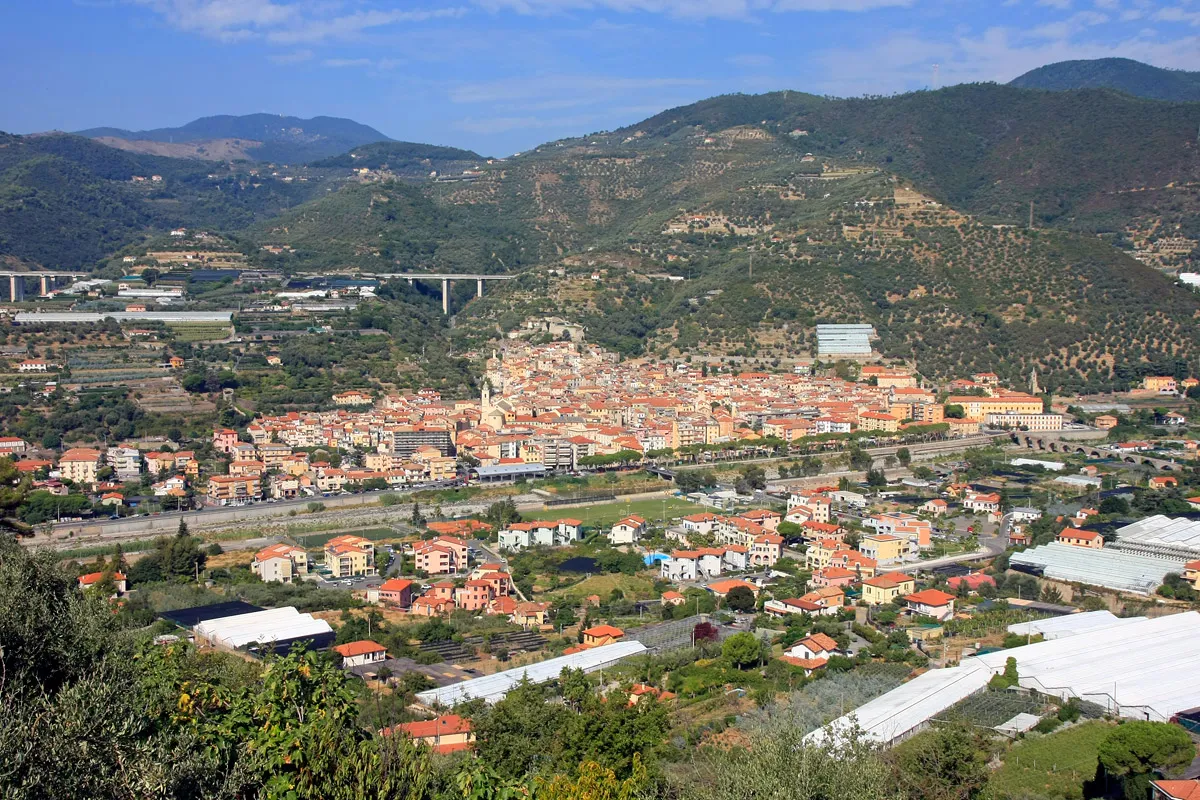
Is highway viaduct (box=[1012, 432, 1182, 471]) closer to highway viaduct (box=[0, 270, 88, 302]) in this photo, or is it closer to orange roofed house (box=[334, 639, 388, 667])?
orange roofed house (box=[334, 639, 388, 667])

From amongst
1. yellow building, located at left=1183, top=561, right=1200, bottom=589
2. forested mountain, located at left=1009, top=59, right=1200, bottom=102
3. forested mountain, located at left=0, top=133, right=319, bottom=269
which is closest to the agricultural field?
forested mountain, located at left=0, top=133, right=319, bottom=269

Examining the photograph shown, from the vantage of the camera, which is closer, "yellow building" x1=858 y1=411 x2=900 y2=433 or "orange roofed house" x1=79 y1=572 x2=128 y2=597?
"orange roofed house" x1=79 y1=572 x2=128 y2=597

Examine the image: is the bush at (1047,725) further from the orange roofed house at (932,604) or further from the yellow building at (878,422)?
the yellow building at (878,422)

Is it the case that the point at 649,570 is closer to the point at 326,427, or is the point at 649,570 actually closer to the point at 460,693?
the point at 460,693

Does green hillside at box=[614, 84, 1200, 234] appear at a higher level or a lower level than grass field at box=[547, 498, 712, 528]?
higher

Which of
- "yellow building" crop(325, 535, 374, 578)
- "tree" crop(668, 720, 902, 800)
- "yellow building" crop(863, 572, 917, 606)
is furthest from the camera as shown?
"yellow building" crop(325, 535, 374, 578)

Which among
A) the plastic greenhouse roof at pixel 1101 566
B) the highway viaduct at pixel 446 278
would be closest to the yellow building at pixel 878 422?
the plastic greenhouse roof at pixel 1101 566

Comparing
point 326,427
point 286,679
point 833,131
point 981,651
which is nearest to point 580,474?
point 326,427

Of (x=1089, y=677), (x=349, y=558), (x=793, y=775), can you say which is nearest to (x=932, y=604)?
(x=1089, y=677)
